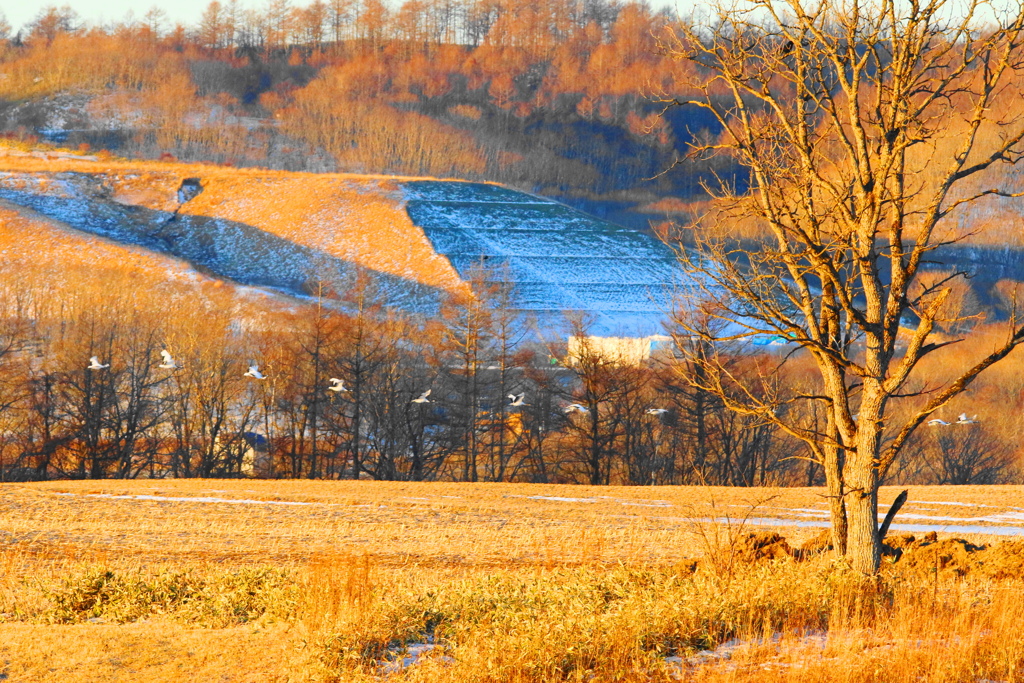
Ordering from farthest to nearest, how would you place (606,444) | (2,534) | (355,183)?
(355,183) < (606,444) < (2,534)

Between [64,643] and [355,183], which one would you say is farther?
[355,183]

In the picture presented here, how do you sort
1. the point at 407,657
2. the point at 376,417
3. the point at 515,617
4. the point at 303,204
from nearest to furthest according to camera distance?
1. the point at 407,657
2. the point at 515,617
3. the point at 376,417
4. the point at 303,204

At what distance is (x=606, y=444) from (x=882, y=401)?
38923 millimetres

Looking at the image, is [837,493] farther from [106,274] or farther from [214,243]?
[214,243]

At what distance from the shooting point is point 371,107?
158m

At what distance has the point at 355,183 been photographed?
361 ft

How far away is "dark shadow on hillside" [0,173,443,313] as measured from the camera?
8550 centimetres

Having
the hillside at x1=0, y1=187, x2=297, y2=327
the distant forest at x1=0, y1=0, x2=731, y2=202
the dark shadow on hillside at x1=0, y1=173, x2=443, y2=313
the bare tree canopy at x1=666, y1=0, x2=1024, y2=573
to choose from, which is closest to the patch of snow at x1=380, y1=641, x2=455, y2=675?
the bare tree canopy at x1=666, y1=0, x2=1024, y2=573

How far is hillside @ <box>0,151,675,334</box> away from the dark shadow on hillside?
0.17m

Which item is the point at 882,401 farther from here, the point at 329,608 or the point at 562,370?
the point at 562,370

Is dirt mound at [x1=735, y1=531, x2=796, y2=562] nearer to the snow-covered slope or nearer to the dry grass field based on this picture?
the dry grass field

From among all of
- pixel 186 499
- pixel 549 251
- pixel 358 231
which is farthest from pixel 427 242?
pixel 186 499

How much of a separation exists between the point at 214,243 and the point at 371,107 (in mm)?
66848

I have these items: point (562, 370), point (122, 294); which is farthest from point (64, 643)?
point (122, 294)
